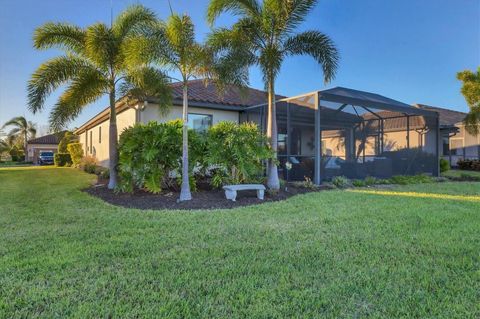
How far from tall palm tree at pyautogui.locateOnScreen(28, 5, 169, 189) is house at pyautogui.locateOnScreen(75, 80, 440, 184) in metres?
1.51

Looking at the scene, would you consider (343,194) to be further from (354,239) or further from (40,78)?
(40,78)

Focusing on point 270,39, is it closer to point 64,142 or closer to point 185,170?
point 185,170

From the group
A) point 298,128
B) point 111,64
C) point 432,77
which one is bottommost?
point 298,128

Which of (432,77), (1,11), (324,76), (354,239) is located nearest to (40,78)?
(1,11)


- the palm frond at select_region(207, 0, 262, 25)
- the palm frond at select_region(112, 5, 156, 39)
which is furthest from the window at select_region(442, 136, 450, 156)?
the palm frond at select_region(112, 5, 156, 39)

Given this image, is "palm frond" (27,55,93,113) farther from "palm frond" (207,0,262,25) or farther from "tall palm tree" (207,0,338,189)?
"tall palm tree" (207,0,338,189)

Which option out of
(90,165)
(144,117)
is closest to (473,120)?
(144,117)

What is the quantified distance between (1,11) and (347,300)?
1436 cm

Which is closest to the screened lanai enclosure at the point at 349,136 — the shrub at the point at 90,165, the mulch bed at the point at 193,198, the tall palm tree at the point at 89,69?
the mulch bed at the point at 193,198

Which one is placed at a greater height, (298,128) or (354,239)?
(298,128)

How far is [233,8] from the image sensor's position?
318 inches

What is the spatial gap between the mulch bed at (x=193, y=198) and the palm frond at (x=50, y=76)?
2967mm

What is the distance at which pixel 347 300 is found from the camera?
8.02 feet

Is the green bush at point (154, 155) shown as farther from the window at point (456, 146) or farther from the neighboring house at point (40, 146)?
the neighboring house at point (40, 146)
